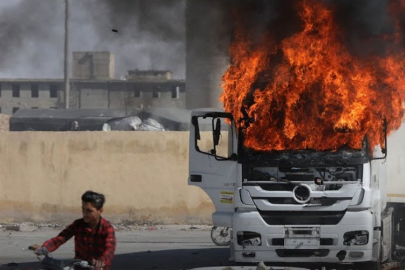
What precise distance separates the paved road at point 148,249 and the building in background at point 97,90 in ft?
226

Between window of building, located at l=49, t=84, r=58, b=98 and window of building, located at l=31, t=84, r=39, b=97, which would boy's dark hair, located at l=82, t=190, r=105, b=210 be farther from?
window of building, located at l=31, t=84, r=39, b=97

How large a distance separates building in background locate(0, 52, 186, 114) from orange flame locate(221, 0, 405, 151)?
251 feet

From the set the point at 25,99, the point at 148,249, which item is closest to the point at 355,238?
the point at 148,249

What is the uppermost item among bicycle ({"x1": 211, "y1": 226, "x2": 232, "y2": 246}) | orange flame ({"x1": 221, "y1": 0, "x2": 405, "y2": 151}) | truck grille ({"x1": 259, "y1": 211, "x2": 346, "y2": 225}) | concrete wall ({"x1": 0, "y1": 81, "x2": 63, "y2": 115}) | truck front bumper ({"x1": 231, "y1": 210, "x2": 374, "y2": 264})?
concrete wall ({"x1": 0, "y1": 81, "x2": 63, "y2": 115})

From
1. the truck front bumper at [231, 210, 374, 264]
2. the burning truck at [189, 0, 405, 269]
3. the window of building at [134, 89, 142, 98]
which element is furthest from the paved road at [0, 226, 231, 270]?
the window of building at [134, 89, 142, 98]

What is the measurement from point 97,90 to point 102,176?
69581 mm

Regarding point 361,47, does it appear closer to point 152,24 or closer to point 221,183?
point 221,183

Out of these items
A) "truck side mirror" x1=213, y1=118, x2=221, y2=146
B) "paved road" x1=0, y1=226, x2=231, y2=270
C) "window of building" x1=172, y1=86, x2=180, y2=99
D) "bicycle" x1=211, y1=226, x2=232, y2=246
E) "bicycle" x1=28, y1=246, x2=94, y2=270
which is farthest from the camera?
"window of building" x1=172, y1=86, x2=180, y2=99

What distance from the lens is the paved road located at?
1672cm

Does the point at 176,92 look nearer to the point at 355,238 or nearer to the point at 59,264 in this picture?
the point at 355,238

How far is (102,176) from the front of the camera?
24453 millimetres

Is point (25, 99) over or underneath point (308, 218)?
over

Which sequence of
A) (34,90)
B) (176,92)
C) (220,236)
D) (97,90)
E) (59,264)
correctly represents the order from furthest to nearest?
(34,90) → (176,92) → (97,90) → (220,236) → (59,264)

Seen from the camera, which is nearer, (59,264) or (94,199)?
(59,264)
